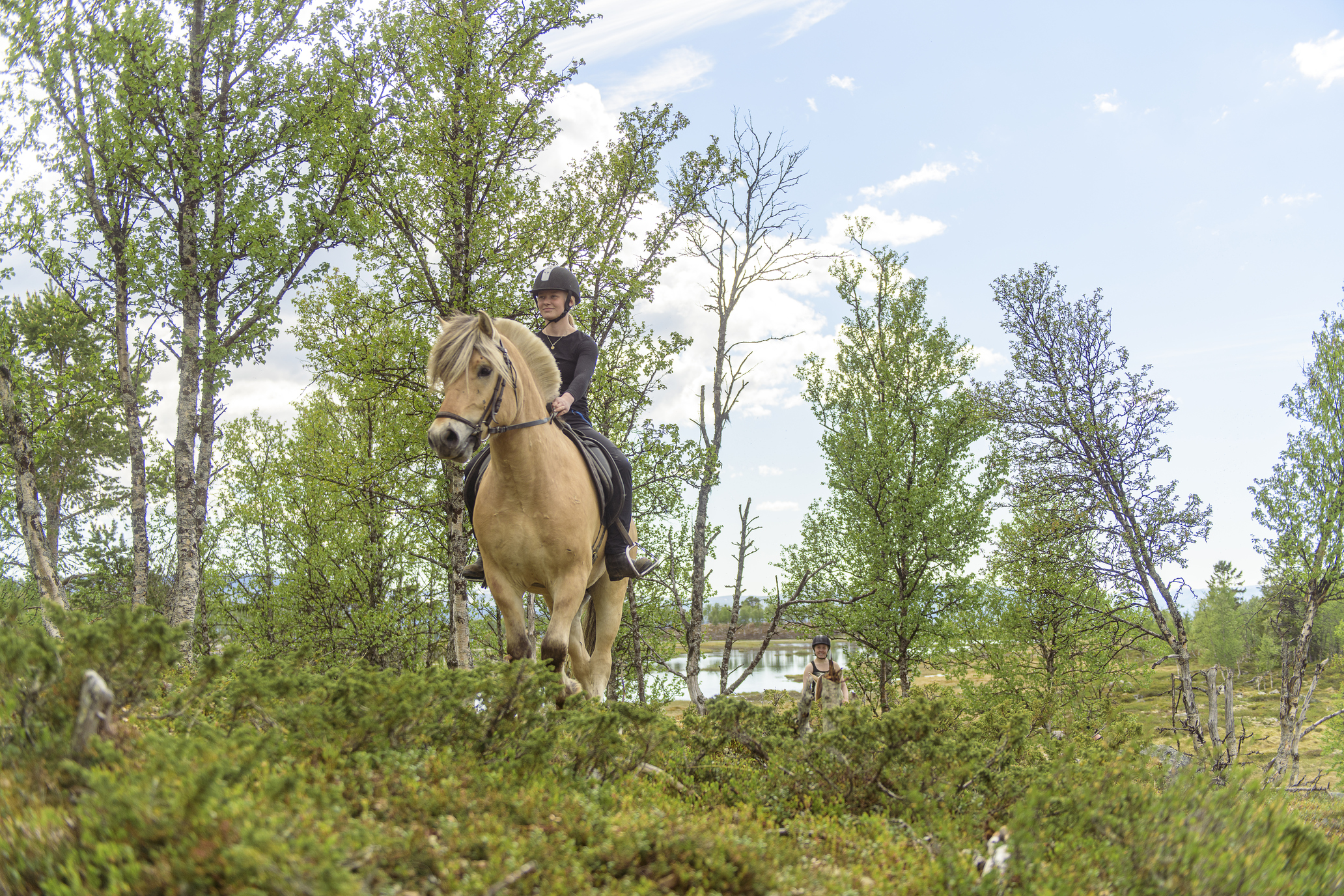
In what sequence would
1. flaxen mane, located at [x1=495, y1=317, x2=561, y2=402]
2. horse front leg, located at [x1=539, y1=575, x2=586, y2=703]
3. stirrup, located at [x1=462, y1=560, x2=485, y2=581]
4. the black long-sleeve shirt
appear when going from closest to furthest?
horse front leg, located at [x1=539, y1=575, x2=586, y2=703] → flaxen mane, located at [x1=495, y1=317, x2=561, y2=402] → the black long-sleeve shirt → stirrup, located at [x1=462, y1=560, x2=485, y2=581]

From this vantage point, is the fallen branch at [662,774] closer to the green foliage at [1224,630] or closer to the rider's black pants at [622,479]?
the rider's black pants at [622,479]

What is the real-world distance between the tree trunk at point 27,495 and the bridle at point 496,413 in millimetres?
8386

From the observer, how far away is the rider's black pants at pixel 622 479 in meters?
7.22

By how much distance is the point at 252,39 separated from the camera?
14.8 metres

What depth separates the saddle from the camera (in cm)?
681

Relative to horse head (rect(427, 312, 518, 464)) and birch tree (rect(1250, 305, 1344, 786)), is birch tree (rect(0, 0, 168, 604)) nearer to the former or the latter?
horse head (rect(427, 312, 518, 464))

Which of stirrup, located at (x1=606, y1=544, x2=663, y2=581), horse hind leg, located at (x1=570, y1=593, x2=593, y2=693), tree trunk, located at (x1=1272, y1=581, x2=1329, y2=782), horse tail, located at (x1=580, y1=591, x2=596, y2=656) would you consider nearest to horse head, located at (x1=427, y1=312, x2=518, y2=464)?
stirrup, located at (x1=606, y1=544, x2=663, y2=581)

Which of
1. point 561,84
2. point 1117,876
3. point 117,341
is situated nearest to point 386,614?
point 117,341

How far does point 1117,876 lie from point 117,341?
56.7 ft

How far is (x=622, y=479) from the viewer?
23.7 feet

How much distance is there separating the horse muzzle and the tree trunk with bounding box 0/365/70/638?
8.53 m

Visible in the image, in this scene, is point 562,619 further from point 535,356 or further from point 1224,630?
point 1224,630

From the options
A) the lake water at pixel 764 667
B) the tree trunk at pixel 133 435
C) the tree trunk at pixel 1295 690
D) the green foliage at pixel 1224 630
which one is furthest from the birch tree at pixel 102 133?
the green foliage at pixel 1224 630

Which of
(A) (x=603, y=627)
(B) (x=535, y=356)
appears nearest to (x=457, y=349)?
(B) (x=535, y=356)
